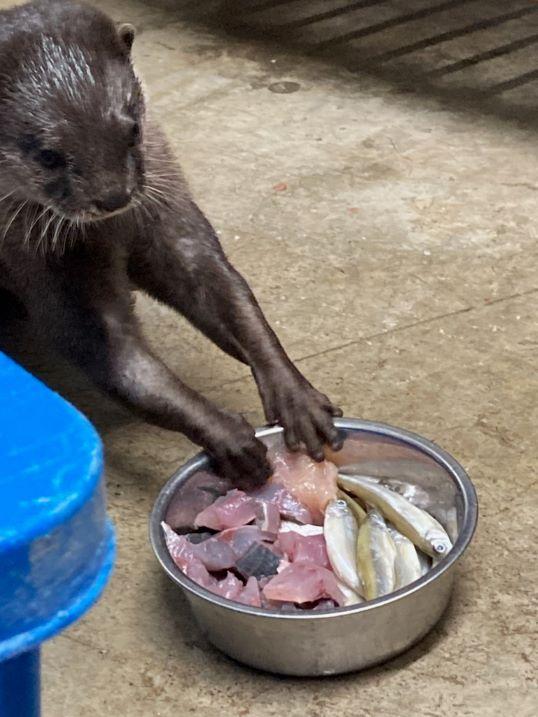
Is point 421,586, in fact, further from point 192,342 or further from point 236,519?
point 192,342

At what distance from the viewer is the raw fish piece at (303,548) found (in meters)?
2.39

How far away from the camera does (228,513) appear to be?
2490mm

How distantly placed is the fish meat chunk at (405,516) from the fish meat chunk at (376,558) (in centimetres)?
3

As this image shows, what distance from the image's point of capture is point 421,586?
2164 mm

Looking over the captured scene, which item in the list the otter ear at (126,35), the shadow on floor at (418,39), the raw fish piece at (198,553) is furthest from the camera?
the shadow on floor at (418,39)

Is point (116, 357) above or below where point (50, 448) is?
below

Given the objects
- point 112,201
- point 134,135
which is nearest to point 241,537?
point 112,201

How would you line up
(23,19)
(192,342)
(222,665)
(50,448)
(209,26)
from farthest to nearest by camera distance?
(209,26) < (192,342) < (23,19) < (222,665) < (50,448)

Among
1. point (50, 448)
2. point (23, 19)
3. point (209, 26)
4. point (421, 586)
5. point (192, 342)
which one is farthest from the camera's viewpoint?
point (209, 26)

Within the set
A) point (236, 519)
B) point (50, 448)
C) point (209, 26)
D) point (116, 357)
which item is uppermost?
point (50, 448)

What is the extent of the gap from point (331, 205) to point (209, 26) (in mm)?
1834

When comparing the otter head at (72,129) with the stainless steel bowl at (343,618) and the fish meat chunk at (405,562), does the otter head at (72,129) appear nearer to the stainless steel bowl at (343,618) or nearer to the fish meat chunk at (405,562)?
the stainless steel bowl at (343,618)

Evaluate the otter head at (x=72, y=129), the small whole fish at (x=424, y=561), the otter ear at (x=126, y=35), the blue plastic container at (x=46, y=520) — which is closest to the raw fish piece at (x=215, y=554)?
the small whole fish at (x=424, y=561)

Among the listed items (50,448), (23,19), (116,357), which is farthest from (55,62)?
(50,448)
